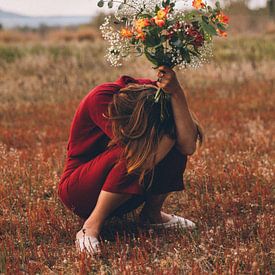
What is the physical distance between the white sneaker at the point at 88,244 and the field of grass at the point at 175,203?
61mm

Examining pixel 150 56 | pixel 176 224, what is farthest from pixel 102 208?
pixel 150 56

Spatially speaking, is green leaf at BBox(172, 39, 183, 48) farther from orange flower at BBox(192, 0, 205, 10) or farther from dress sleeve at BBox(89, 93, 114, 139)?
dress sleeve at BBox(89, 93, 114, 139)

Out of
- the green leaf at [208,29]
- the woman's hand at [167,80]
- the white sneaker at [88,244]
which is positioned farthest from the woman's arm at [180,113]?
the white sneaker at [88,244]

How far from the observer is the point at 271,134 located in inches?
319

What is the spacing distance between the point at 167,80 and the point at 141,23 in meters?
0.45

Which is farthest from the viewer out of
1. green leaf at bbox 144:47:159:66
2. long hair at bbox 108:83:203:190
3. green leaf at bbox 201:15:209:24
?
long hair at bbox 108:83:203:190

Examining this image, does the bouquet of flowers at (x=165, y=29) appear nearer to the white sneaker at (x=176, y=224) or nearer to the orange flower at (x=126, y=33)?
the orange flower at (x=126, y=33)

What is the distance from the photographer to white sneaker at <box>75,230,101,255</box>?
→ 3.92m

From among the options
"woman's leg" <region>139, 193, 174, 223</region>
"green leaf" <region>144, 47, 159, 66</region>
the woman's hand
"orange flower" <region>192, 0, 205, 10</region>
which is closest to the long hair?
the woman's hand

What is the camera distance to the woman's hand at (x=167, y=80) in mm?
3734

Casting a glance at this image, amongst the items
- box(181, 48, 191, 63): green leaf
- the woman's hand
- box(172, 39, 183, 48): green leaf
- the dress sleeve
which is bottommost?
the dress sleeve

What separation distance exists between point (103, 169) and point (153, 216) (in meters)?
0.75

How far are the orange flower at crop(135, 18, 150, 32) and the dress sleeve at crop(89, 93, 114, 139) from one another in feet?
2.18

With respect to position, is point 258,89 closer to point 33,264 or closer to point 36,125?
point 36,125
